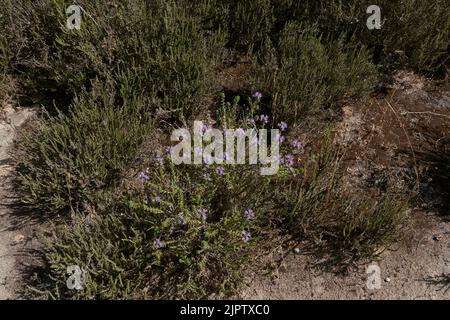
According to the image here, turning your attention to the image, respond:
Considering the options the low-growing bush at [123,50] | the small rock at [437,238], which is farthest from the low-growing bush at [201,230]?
the low-growing bush at [123,50]

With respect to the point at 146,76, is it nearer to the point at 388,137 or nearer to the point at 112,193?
the point at 112,193

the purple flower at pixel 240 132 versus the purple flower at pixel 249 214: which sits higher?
the purple flower at pixel 240 132

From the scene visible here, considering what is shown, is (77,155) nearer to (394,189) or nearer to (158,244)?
(158,244)

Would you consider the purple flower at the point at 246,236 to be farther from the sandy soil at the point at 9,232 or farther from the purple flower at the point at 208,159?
the sandy soil at the point at 9,232

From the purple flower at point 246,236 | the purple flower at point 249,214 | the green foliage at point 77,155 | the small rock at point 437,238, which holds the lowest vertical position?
the small rock at point 437,238

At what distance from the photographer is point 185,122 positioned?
11.9 ft

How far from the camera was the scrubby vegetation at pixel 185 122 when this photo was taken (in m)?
2.97

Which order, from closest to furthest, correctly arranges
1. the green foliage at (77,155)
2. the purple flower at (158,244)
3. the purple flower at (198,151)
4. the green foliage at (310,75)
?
the purple flower at (158,244)
the purple flower at (198,151)
the green foliage at (77,155)
the green foliage at (310,75)

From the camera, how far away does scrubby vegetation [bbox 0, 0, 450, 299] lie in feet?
9.73

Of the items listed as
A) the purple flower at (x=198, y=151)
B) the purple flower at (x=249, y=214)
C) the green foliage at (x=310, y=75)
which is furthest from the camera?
the green foliage at (x=310, y=75)

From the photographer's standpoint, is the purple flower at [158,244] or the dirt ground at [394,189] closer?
the purple flower at [158,244]

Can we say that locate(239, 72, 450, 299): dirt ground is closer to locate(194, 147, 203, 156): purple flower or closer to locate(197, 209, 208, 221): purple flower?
locate(197, 209, 208, 221): purple flower

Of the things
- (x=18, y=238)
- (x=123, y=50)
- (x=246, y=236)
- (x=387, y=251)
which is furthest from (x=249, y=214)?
(x=123, y=50)

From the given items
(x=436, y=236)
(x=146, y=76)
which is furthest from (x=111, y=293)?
(x=436, y=236)
